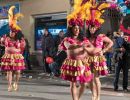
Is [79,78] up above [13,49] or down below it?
below

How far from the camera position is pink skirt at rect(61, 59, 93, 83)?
32.5 ft

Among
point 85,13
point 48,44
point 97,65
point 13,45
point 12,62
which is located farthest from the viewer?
point 48,44

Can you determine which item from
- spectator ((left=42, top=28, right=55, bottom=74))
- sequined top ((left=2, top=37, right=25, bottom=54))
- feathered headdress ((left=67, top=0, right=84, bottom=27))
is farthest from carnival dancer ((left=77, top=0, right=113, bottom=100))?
spectator ((left=42, top=28, right=55, bottom=74))

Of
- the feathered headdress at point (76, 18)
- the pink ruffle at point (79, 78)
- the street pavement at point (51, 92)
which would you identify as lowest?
the street pavement at point (51, 92)

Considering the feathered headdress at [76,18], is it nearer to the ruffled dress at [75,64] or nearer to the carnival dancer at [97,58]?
the ruffled dress at [75,64]

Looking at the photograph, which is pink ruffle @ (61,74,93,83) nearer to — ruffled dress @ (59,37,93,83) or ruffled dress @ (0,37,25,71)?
ruffled dress @ (59,37,93,83)

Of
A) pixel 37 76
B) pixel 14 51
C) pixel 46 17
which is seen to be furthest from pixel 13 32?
pixel 46 17

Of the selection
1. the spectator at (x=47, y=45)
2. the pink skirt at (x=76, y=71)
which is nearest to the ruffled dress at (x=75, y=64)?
the pink skirt at (x=76, y=71)

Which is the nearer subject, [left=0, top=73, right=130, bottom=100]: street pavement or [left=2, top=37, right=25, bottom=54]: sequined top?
[left=0, top=73, right=130, bottom=100]: street pavement

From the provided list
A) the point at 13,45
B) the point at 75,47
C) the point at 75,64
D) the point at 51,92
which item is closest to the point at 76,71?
the point at 75,64

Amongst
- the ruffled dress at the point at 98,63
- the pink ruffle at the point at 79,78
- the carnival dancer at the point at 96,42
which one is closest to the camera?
the pink ruffle at the point at 79,78

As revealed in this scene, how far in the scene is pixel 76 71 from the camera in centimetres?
995

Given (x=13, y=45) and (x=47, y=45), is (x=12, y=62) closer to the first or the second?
(x=13, y=45)

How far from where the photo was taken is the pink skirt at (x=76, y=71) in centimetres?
991
